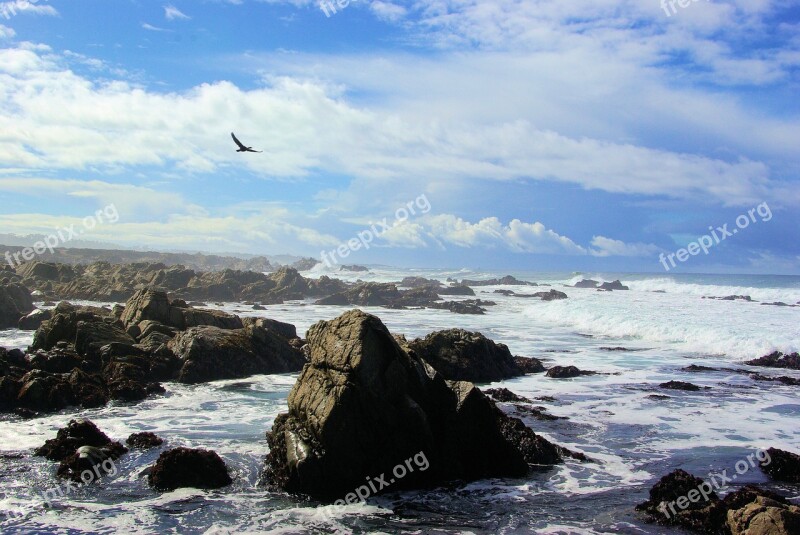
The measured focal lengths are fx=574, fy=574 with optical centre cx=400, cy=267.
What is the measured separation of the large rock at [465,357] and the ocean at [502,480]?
104cm

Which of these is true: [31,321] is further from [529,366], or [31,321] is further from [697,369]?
[697,369]

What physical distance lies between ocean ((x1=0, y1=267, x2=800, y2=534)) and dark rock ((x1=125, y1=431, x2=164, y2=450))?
0.96ft

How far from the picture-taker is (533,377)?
2200 cm

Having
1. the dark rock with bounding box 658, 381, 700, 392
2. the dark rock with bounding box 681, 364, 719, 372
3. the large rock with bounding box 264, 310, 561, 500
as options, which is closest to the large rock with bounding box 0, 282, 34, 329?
the large rock with bounding box 264, 310, 561, 500

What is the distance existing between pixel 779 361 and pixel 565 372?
10576 millimetres

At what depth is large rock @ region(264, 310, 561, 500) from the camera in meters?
10.4

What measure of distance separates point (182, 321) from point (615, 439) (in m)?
18.3

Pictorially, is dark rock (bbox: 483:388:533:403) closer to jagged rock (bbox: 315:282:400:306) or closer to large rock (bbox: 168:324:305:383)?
large rock (bbox: 168:324:305:383)

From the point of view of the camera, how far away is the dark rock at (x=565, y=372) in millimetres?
21938

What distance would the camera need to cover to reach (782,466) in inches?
443

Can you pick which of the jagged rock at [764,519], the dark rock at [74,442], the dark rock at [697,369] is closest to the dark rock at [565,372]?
the dark rock at [697,369]

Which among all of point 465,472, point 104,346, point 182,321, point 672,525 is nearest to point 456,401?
point 465,472

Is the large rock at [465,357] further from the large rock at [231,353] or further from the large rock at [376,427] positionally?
the large rock at [376,427]

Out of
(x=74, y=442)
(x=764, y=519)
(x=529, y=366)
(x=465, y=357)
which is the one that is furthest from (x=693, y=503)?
(x=529, y=366)
